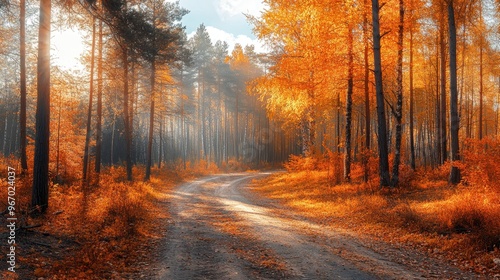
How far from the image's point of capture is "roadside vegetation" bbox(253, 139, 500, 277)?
734 cm

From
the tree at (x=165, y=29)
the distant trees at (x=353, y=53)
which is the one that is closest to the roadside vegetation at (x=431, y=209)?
the distant trees at (x=353, y=53)

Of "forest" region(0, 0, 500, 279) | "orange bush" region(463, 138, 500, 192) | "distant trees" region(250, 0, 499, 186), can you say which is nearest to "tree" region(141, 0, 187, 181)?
Result: "forest" region(0, 0, 500, 279)

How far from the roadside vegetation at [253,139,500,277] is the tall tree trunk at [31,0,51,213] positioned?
8.96 m

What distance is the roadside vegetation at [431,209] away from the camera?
7.34 m

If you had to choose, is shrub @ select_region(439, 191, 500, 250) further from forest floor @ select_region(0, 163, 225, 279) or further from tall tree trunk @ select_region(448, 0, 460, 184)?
forest floor @ select_region(0, 163, 225, 279)

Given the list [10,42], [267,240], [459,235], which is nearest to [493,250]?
[459,235]

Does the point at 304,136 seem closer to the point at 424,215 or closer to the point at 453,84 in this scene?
the point at 453,84

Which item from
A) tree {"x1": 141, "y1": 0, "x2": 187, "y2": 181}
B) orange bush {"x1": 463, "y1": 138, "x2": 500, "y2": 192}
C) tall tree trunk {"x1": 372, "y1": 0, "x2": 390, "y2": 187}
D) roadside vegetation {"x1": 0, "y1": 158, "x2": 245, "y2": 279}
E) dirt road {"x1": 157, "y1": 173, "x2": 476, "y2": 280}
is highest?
tree {"x1": 141, "y1": 0, "x2": 187, "y2": 181}

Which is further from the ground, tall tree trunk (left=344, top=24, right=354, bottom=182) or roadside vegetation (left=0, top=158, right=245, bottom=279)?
tall tree trunk (left=344, top=24, right=354, bottom=182)

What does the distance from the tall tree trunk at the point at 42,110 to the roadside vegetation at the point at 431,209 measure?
896 centimetres

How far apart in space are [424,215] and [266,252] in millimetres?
5561

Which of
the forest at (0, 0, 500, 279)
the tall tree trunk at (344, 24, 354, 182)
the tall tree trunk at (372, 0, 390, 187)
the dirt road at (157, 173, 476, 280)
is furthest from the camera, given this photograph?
the tall tree trunk at (344, 24, 354, 182)

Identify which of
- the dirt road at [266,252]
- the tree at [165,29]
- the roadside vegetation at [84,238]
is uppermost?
the tree at [165,29]

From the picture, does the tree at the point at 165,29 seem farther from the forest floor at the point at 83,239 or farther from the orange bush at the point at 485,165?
the orange bush at the point at 485,165
